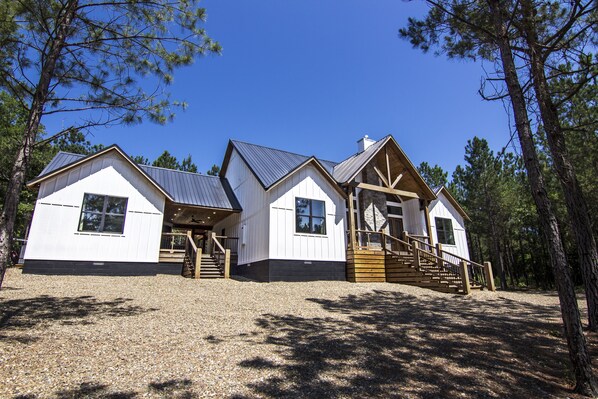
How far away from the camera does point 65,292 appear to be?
8953mm

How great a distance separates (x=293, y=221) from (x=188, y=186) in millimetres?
6973

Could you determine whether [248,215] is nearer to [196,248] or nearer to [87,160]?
[196,248]

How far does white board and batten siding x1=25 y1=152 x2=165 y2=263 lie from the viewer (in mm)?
12195

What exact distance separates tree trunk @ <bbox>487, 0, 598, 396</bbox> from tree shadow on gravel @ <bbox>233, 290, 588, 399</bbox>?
39 centimetres

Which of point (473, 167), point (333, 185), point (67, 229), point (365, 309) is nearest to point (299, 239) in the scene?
point (333, 185)

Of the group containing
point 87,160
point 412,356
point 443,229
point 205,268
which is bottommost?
point 412,356

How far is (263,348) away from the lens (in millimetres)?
5191

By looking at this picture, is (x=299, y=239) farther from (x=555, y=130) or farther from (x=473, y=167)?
(x=473, y=167)

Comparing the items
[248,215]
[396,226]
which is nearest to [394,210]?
[396,226]

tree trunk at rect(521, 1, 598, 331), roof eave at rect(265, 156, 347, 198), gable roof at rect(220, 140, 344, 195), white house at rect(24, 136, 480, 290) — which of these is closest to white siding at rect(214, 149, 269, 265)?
white house at rect(24, 136, 480, 290)

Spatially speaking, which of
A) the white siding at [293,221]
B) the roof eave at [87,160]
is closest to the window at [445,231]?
the white siding at [293,221]

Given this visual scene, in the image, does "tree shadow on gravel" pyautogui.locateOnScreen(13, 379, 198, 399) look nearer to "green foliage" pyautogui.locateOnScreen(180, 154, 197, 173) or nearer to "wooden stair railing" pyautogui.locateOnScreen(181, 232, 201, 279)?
"wooden stair railing" pyautogui.locateOnScreen(181, 232, 201, 279)

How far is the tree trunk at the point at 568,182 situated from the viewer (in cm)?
605

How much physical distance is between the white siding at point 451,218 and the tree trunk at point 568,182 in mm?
13092
